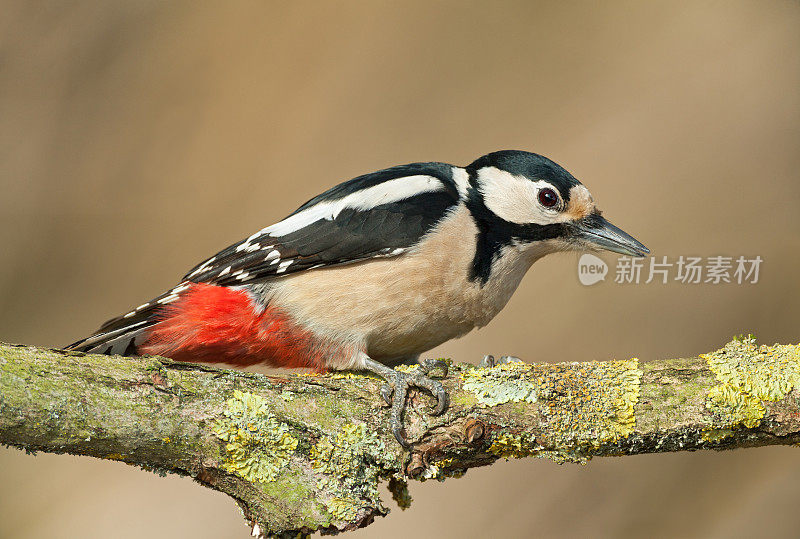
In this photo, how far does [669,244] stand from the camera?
4.36 m

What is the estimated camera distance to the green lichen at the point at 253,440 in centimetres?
197

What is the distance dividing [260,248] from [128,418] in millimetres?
1053

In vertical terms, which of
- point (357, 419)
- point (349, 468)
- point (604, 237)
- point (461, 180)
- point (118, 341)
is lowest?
point (349, 468)

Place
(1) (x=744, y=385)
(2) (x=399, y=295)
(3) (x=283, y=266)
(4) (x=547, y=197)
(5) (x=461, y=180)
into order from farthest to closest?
1. (5) (x=461, y=180)
2. (4) (x=547, y=197)
3. (3) (x=283, y=266)
4. (2) (x=399, y=295)
5. (1) (x=744, y=385)

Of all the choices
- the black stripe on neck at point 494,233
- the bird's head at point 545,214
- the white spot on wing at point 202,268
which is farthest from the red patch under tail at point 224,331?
Answer: the bird's head at point 545,214

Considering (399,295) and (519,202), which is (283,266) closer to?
(399,295)

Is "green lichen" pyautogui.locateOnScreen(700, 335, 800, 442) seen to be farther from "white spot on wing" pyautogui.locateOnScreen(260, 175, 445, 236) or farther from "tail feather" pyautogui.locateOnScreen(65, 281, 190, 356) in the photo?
"tail feather" pyautogui.locateOnScreen(65, 281, 190, 356)

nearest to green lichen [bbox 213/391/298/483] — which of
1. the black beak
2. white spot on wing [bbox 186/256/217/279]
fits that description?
white spot on wing [bbox 186/256/217/279]

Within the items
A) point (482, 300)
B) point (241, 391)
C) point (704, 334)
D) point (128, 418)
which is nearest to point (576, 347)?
point (704, 334)

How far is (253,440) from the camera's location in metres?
1.98

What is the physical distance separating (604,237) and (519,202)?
34 cm

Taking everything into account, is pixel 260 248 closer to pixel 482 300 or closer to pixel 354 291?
pixel 354 291

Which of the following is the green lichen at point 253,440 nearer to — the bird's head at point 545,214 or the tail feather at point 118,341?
the tail feather at point 118,341

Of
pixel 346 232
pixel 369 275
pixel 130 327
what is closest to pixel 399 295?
pixel 369 275
